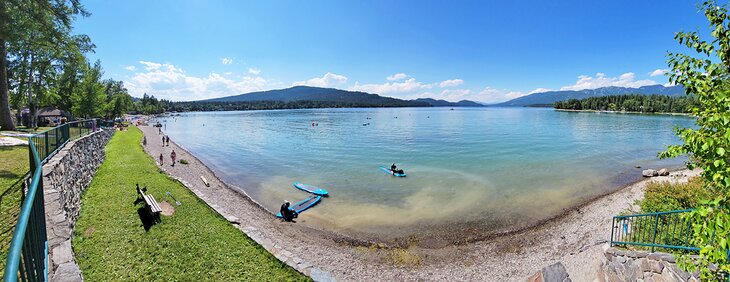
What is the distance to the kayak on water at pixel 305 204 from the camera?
21.5m

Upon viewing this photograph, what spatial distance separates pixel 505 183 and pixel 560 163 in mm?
14240

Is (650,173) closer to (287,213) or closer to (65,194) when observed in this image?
(287,213)

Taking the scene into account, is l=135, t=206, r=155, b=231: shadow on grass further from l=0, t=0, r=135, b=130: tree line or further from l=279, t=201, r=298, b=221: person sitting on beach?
l=0, t=0, r=135, b=130: tree line

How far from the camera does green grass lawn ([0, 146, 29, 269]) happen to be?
815 cm

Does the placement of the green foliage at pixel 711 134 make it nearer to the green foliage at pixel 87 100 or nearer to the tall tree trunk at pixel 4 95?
the tall tree trunk at pixel 4 95

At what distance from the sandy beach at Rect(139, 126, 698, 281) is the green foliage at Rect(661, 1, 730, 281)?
899 cm

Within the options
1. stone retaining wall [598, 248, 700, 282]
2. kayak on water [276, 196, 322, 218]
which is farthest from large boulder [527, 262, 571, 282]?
kayak on water [276, 196, 322, 218]

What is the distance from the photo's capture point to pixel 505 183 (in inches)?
1140

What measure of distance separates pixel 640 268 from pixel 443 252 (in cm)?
811

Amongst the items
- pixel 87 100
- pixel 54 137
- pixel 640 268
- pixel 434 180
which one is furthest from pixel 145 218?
pixel 87 100

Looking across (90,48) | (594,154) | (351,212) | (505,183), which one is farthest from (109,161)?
(594,154)

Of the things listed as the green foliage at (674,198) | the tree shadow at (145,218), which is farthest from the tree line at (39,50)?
the green foliage at (674,198)

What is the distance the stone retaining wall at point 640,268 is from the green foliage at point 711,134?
13.5 feet

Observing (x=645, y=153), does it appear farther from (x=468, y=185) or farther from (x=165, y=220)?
(x=165, y=220)
